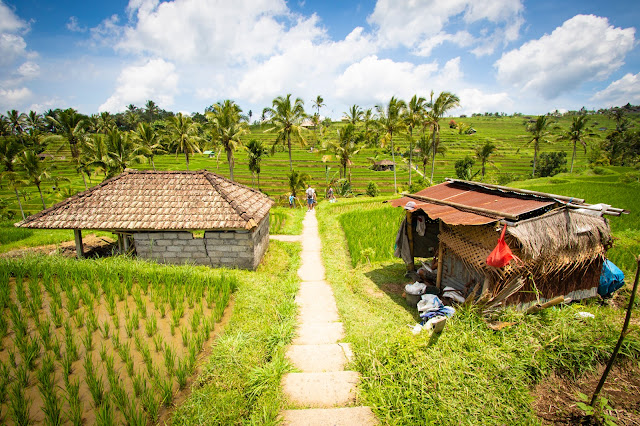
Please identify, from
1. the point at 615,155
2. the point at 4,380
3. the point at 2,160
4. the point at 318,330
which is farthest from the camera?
the point at 615,155

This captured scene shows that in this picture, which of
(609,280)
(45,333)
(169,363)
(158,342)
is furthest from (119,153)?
(609,280)

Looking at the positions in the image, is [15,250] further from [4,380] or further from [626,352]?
[626,352]

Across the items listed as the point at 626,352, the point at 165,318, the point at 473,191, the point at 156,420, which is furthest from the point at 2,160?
the point at 626,352

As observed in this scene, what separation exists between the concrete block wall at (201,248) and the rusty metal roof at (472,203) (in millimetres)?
4461

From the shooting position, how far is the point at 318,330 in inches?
220

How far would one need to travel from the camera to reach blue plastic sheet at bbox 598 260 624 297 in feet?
20.9

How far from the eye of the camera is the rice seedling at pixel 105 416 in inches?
127

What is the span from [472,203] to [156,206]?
8.43m

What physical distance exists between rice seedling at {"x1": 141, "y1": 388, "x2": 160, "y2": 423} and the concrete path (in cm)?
155

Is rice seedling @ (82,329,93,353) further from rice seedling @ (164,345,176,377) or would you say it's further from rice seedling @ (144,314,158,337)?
rice seedling @ (164,345,176,377)

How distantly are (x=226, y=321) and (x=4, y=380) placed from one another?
118 inches

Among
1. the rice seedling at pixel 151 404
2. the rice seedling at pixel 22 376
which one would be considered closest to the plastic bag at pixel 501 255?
the rice seedling at pixel 151 404

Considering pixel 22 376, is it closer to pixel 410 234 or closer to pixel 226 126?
pixel 410 234

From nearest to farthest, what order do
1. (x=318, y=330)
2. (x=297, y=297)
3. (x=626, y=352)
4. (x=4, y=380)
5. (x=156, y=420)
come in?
(x=156, y=420) → (x=4, y=380) → (x=626, y=352) → (x=318, y=330) → (x=297, y=297)
